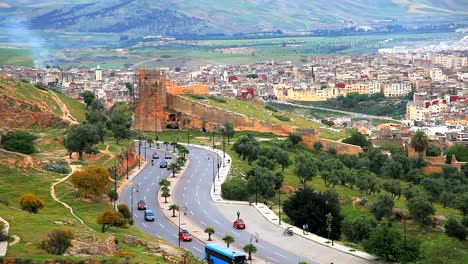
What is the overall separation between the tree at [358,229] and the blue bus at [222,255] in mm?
7559

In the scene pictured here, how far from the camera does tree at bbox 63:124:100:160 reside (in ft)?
134

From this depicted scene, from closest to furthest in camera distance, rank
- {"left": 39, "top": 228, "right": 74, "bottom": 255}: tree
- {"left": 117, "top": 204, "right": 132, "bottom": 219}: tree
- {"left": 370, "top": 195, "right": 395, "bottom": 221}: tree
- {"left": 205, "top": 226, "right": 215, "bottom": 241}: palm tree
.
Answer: {"left": 39, "top": 228, "right": 74, "bottom": 255}: tree < {"left": 205, "top": 226, "right": 215, "bottom": 241}: palm tree < {"left": 117, "top": 204, "right": 132, "bottom": 219}: tree < {"left": 370, "top": 195, "right": 395, "bottom": 221}: tree

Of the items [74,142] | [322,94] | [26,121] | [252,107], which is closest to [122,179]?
[74,142]

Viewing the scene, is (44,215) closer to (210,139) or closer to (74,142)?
(74,142)

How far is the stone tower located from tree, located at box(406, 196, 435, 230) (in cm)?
2899

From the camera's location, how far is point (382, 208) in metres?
38.0

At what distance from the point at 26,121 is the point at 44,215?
19.9 meters

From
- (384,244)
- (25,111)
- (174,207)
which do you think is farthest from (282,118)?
(384,244)

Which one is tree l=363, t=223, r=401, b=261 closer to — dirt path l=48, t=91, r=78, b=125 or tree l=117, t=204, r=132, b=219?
tree l=117, t=204, r=132, b=219

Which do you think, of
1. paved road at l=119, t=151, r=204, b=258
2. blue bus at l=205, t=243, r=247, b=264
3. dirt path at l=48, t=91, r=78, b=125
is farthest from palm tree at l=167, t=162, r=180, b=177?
blue bus at l=205, t=243, r=247, b=264

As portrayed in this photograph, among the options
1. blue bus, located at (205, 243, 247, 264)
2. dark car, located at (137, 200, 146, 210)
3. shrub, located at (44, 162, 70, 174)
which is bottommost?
dark car, located at (137, 200, 146, 210)

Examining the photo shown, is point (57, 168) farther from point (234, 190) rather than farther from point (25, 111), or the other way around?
point (25, 111)

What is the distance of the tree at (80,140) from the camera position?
4075cm

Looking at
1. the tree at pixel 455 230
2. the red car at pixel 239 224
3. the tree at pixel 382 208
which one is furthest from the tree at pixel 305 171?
the red car at pixel 239 224
